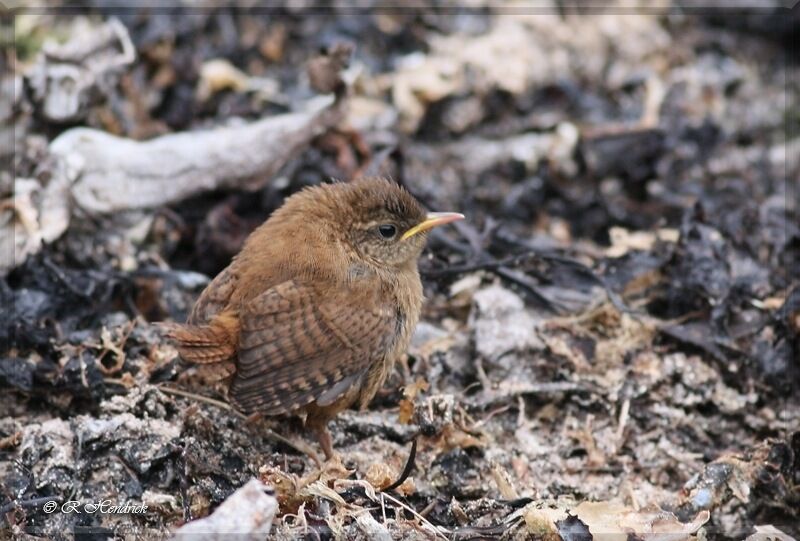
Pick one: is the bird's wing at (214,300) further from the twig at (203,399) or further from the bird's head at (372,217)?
the bird's head at (372,217)

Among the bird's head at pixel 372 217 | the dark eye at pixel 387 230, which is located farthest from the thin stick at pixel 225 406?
the dark eye at pixel 387 230

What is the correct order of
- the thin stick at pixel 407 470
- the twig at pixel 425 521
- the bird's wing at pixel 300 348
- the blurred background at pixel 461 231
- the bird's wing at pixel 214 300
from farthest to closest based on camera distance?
the blurred background at pixel 461 231 < the bird's wing at pixel 214 300 < the bird's wing at pixel 300 348 < the thin stick at pixel 407 470 < the twig at pixel 425 521

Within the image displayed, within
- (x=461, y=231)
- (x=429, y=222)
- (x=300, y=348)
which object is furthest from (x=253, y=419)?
(x=461, y=231)

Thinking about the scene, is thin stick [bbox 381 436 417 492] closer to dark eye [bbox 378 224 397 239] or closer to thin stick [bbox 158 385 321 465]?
thin stick [bbox 158 385 321 465]

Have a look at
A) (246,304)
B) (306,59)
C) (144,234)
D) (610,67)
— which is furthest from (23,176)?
(610,67)

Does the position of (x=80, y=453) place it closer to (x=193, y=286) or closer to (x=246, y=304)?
(x=246, y=304)

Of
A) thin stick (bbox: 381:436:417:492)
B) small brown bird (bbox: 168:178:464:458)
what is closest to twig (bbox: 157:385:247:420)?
small brown bird (bbox: 168:178:464:458)
